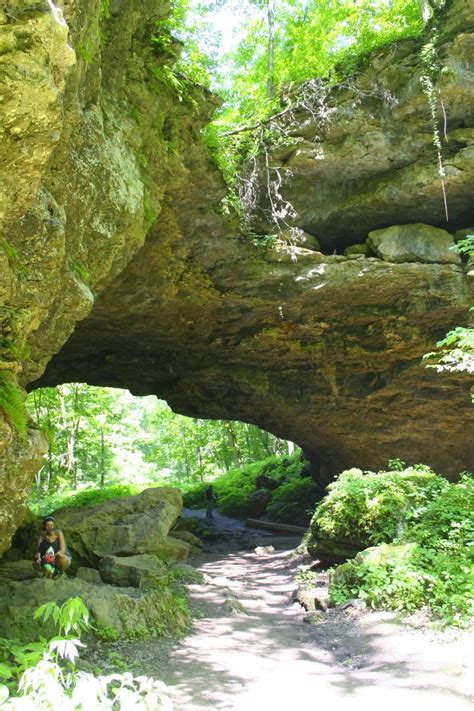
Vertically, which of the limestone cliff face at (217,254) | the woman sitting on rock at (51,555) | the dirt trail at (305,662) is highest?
the limestone cliff face at (217,254)

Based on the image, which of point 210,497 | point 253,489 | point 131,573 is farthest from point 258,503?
point 131,573

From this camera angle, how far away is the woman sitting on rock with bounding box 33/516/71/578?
307 inches

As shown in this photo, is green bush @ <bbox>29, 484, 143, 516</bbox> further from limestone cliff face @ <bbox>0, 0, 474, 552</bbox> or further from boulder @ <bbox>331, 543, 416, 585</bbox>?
boulder @ <bbox>331, 543, 416, 585</bbox>

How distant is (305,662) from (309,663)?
0.06 m

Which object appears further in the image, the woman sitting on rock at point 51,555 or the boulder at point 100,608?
the woman sitting on rock at point 51,555

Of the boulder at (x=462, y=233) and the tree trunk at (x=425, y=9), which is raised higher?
the tree trunk at (x=425, y=9)

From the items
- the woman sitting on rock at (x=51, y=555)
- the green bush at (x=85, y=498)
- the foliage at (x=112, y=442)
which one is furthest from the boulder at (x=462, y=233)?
the foliage at (x=112, y=442)

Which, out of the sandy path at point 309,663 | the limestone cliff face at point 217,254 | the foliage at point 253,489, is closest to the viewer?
the sandy path at point 309,663

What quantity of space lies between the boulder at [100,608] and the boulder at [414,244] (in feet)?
27.8

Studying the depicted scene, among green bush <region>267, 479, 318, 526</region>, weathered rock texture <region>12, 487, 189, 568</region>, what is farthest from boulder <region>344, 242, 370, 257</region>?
green bush <region>267, 479, 318, 526</region>

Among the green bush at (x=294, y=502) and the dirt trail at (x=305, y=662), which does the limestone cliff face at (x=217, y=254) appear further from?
the dirt trail at (x=305, y=662)

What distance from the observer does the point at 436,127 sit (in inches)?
416

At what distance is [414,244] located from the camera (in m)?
11.6

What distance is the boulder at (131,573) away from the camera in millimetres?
7684
